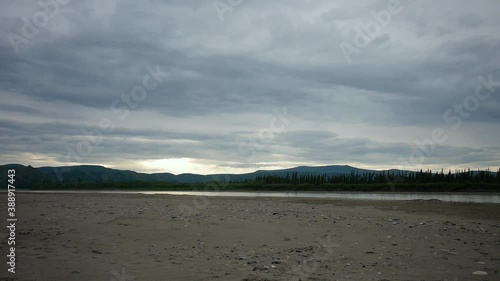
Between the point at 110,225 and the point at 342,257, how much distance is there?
10.1 meters

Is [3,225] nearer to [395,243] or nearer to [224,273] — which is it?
[224,273]

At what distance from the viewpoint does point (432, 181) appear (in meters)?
91.8

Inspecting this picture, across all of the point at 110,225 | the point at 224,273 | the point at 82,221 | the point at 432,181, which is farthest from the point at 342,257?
the point at 432,181

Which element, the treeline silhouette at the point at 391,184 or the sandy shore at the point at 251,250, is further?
the treeline silhouette at the point at 391,184

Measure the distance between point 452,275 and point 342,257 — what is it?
2618 millimetres

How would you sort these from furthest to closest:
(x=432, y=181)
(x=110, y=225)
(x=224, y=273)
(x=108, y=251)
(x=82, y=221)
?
1. (x=432, y=181)
2. (x=82, y=221)
3. (x=110, y=225)
4. (x=108, y=251)
5. (x=224, y=273)

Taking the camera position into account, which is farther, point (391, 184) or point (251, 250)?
point (391, 184)

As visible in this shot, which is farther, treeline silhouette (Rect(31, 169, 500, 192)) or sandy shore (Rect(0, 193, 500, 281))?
treeline silhouette (Rect(31, 169, 500, 192))

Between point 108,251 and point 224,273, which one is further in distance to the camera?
point 108,251

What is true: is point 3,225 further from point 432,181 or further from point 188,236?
point 432,181

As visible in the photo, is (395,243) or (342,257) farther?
(395,243)

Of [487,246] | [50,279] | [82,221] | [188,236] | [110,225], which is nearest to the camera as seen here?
[50,279]

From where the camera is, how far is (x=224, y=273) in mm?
8008

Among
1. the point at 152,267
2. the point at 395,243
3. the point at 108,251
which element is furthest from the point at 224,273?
the point at 395,243
